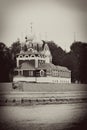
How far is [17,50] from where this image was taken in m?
3.66

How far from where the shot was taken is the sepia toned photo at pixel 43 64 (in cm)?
360

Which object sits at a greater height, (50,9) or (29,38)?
(50,9)

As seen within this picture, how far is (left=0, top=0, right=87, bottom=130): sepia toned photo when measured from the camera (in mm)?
3602

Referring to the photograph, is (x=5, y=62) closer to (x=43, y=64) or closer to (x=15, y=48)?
(x=15, y=48)

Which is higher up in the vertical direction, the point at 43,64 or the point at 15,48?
the point at 15,48

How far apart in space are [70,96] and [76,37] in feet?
2.15

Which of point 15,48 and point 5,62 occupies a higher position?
point 15,48

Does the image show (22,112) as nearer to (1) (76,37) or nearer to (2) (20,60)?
(2) (20,60)

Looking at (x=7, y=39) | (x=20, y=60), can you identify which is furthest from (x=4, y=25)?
(x=20, y=60)

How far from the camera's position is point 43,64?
3.75 m

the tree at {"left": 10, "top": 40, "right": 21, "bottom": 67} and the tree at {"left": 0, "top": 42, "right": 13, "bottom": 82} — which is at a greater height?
the tree at {"left": 10, "top": 40, "right": 21, "bottom": 67}

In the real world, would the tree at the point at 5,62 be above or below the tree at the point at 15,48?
below

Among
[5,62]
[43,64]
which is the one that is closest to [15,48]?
[5,62]

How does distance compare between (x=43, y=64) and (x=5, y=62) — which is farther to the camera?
(x=43, y=64)
